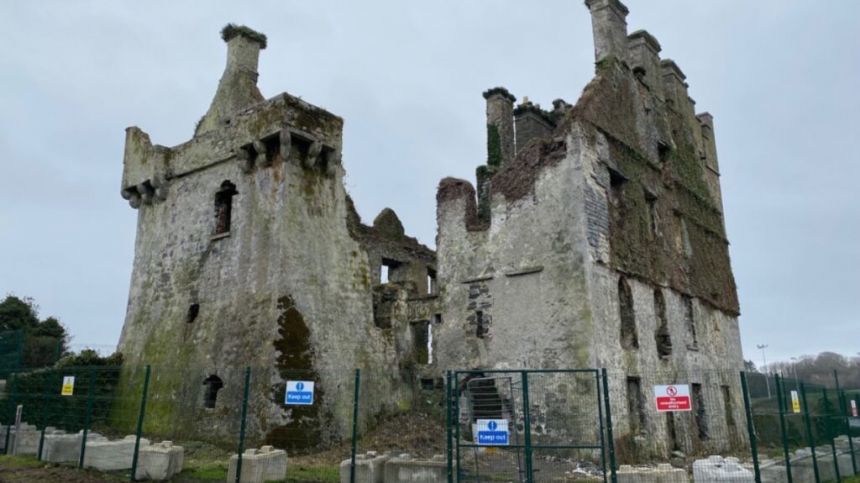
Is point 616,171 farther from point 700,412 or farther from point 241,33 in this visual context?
point 241,33

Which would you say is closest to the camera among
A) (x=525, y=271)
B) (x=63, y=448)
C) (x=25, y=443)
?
(x=63, y=448)

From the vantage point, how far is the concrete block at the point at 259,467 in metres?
11.6

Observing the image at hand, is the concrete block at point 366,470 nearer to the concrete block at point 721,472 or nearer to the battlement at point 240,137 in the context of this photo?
the concrete block at point 721,472

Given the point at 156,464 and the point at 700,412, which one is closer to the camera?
the point at 156,464

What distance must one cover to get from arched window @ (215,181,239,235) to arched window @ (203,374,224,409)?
13.5 ft

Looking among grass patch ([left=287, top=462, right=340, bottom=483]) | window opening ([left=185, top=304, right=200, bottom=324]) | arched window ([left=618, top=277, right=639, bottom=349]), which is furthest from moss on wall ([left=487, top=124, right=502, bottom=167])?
grass patch ([left=287, top=462, right=340, bottom=483])

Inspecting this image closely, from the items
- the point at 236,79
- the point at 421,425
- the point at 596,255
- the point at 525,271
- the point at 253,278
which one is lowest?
the point at 421,425

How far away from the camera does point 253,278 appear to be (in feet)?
58.0

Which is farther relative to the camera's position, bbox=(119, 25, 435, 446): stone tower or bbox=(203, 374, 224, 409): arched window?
bbox=(203, 374, 224, 409): arched window

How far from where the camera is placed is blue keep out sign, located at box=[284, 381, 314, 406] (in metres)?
12.3

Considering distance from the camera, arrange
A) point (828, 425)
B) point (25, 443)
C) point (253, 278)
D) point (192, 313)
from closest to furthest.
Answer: point (828, 425)
point (25, 443)
point (253, 278)
point (192, 313)

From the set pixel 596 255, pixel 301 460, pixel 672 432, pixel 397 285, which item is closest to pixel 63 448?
pixel 301 460

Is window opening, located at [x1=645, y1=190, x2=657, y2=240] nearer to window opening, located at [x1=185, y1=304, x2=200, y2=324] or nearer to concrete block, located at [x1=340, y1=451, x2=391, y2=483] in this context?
concrete block, located at [x1=340, y1=451, x2=391, y2=483]

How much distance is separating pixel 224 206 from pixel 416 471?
10945mm
